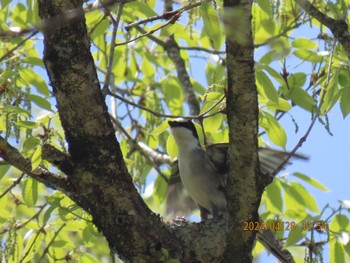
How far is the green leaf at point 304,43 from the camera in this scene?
4.25 metres

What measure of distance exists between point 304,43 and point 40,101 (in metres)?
1.83

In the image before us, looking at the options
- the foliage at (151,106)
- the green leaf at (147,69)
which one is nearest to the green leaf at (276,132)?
the foliage at (151,106)

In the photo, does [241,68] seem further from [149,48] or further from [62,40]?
[149,48]

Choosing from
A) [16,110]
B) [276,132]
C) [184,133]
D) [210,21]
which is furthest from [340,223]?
[16,110]

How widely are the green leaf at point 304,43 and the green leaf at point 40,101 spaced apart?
173 centimetres

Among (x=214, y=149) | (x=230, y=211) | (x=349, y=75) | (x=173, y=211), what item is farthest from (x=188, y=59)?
(x=230, y=211)

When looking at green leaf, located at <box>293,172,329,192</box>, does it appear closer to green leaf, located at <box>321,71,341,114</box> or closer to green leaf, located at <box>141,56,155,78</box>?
green leaf, located at <box>321,71,341,114</box>

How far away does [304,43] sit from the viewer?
4.28m

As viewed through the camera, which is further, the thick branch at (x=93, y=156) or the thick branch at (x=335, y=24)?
the thick branch at (x=335, y=24)

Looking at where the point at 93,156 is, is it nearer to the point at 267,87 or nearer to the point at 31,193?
the point at 31,193

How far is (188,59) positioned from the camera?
6273mm

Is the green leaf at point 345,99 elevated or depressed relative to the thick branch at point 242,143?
elevated

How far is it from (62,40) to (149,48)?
3500mm

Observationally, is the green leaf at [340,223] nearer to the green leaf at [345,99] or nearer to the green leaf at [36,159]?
the green leaf at [345,99]
